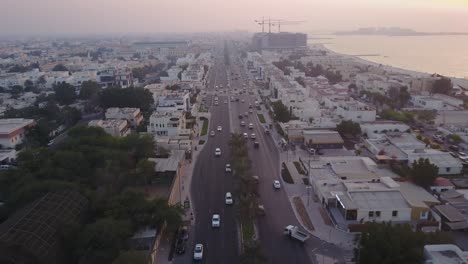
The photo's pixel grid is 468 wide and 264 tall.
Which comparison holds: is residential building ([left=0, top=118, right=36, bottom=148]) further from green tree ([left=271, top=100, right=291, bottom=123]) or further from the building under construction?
the building under construction

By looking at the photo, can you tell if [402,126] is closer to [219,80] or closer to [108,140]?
[108,140]

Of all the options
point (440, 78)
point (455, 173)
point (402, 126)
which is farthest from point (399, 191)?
point (440, 78)

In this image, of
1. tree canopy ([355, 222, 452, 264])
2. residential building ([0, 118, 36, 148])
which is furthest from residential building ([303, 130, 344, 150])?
residential building ([0, 118, 36, 148])

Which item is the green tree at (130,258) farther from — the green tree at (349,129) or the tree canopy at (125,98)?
the tree canopy at (125,98)

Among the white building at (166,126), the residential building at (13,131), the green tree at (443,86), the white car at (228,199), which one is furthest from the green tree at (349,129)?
the residential building at (13,131)

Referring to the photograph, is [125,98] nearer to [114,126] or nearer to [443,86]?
[114,126]
